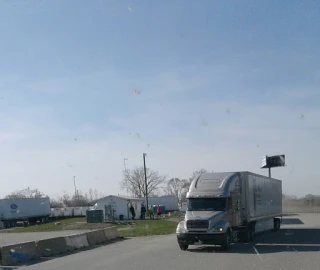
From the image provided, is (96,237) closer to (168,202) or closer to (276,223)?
(276,223)

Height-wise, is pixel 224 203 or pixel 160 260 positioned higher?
pixel 224 203

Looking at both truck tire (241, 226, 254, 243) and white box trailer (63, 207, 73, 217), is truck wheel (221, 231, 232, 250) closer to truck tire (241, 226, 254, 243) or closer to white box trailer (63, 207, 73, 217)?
truck tire (241, 226, 254, 243)

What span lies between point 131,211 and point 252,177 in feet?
128

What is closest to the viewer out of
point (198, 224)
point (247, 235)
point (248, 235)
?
point (198, 224)

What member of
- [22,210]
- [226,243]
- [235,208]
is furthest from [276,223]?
[22,210]

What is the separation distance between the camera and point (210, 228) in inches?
850

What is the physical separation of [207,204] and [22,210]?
59072 mm

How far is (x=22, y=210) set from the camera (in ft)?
254

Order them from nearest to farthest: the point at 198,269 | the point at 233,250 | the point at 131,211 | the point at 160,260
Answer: the point at 198,269
the point at 160,260
the point at 233,250
the point at 131,211

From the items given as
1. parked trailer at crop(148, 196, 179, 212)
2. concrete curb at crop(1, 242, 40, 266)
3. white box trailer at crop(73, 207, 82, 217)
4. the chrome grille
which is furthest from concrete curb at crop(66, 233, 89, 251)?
parked trailer at crop(148, 196, 179, 212)

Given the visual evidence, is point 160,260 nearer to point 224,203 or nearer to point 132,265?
point 132,265

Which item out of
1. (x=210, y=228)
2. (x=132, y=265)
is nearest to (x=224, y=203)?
(x=210, y=228)

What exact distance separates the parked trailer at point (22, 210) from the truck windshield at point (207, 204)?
56947 millimetres

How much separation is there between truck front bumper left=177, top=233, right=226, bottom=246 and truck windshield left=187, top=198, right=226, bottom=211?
180 cm
